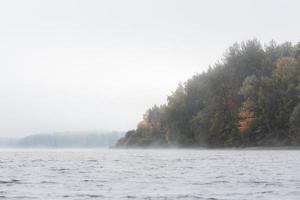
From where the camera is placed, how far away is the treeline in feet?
350

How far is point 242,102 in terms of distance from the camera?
387 ft

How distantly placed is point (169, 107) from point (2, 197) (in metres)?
124

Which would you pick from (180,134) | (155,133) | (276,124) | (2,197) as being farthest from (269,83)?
(2,197)

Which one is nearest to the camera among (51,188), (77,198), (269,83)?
(77,198)

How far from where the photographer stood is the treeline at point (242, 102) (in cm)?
10656

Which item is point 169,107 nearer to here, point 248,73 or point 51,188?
point 248,73

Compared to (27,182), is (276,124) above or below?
above

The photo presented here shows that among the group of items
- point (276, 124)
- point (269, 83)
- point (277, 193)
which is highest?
point (269, 83)

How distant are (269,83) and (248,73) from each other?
12.7m

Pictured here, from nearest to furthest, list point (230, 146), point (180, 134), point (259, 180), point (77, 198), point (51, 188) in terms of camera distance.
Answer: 1. point (77, 198)
2. point (51, 188)
3. point (259, 180)
4. point (230, 146)
5. point (180, 134)

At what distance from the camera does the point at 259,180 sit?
2991cm

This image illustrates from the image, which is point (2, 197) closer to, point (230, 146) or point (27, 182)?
point (27, 182)

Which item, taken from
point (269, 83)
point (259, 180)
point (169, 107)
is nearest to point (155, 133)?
point (169, 107)

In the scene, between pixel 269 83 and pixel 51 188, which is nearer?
pixel 51 188
